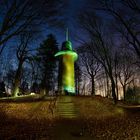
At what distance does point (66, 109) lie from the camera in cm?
1945

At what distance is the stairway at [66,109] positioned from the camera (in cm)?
1795

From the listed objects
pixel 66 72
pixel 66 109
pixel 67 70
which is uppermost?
pixel 67 70

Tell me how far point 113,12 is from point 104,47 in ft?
21.9

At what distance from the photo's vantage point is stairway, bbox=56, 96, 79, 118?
58.9ft

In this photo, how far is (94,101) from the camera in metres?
22.9

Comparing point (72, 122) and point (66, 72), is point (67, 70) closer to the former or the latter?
point (66, 72)

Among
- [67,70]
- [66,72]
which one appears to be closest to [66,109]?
[66,72]

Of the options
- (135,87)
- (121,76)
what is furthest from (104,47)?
(135,87)

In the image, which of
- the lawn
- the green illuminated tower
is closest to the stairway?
the lawn

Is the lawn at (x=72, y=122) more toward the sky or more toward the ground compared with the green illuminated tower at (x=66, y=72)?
more toward the ground

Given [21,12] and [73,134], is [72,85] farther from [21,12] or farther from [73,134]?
[73,134]

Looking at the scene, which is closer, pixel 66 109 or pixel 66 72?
pixel 66 109

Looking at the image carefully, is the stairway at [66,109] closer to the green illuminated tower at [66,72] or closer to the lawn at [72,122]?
the lawn at [72,122]

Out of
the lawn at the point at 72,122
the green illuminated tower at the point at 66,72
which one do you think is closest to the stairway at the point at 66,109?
the lawn at the point at 72,122
